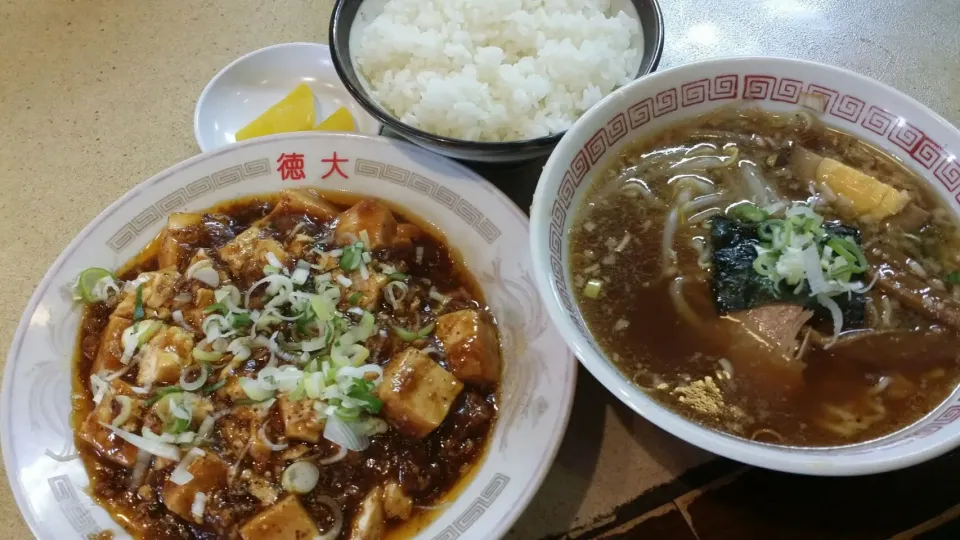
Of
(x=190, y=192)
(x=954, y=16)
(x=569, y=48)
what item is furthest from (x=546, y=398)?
(x=954, y=16)

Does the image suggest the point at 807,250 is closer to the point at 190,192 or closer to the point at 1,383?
the point at 190,192

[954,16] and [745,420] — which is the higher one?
[954,16]

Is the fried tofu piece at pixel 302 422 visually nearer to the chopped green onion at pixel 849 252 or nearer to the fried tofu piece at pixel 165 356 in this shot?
the fried tofu piece at pixel 165 356

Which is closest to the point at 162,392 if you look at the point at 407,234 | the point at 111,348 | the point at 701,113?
the point at 111,348

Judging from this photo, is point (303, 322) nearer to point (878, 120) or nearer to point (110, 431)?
point (110, 431)

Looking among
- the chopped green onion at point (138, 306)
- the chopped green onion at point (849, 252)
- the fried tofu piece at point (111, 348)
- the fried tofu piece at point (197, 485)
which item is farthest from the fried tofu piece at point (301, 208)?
the chopped green onion at point (849, 252)
